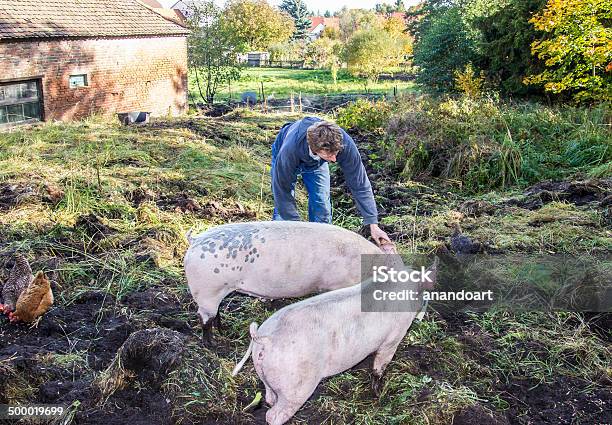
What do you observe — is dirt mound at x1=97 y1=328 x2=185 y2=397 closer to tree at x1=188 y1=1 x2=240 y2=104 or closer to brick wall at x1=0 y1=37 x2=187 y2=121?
brick wall at x1=0 y1=37 x2=187 y2=121

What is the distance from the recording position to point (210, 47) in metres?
19.5

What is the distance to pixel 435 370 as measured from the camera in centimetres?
319

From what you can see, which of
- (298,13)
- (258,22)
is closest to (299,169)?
(258,22)

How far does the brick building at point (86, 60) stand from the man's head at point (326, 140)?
1087cm

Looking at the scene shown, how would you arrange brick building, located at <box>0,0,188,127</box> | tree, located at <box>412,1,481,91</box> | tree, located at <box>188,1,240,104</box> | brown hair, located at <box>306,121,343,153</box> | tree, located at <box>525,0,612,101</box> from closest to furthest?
brown hair, located at <box>306,121,343,153</box> → tree, located at <box>525,0,612,101</box> → brick building, located at <box>0,0,188,127</box> → tree, located at <box>412,1,481,91</box> → tree, located at <box>188,1,240,104</box>

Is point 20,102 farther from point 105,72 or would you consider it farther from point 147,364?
point 147,364

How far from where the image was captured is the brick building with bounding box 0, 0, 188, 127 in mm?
12523

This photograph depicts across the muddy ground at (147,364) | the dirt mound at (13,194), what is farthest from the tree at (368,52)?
the muddy ground at (147,364)

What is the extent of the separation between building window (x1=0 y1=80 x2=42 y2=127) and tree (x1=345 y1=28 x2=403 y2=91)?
61.1ft

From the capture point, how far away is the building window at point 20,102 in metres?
12.3

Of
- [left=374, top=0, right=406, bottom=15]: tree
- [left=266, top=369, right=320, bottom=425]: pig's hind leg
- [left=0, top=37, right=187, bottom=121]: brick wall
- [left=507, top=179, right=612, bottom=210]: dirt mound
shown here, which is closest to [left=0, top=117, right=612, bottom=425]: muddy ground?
[left=266, top=369, right=320, bottom=425]: pig's hind leg

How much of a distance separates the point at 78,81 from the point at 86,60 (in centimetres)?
57

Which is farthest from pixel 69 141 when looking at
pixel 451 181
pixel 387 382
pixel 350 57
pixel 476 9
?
pixel 350 57

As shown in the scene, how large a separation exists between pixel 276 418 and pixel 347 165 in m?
1.62
